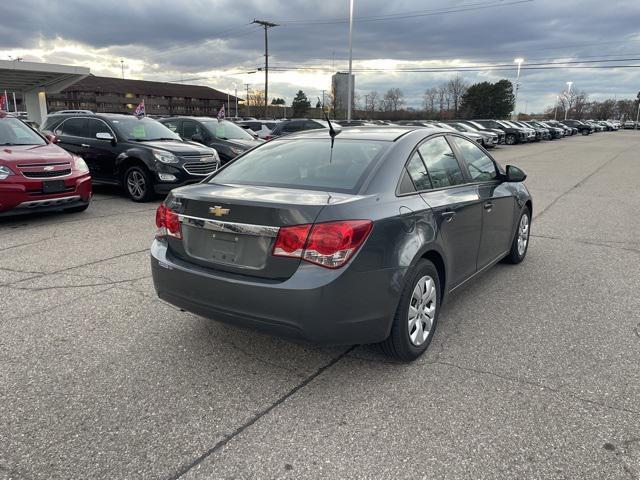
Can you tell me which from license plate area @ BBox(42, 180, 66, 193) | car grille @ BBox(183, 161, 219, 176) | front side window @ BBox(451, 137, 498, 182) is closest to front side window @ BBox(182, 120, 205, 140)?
car grille @ BBox(183, 161, 219, 176)

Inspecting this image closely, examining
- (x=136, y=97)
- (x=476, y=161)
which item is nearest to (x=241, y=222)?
(x=476, y=161)

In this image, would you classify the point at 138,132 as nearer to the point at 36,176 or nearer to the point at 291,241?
the point at 36,176

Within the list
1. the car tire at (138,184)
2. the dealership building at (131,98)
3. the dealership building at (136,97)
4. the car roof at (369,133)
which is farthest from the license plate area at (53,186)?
the dealership building at (136,97)

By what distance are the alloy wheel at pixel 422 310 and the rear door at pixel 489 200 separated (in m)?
1.06

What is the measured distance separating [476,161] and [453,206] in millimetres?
1110

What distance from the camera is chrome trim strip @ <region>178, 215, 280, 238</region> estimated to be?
2.92 m

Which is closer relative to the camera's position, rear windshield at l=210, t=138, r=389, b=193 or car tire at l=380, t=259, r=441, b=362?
car tire at l=380, t=259, r=441, b=362

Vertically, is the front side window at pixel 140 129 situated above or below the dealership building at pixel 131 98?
below

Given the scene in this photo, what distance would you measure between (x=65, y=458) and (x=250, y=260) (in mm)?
1346

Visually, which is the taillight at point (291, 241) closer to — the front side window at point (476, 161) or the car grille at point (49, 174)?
the front side window at point (476, 161)

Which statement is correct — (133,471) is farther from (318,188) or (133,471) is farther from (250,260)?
(318,188)

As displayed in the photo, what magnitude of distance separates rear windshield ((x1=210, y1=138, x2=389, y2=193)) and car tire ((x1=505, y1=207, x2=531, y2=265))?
253cm

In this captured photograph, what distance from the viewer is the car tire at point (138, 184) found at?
9.80 meters

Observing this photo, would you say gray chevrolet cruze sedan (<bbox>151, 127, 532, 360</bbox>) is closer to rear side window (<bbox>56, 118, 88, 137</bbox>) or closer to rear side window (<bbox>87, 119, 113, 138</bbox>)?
rear side window (<bbox>87, 119, 113, 138</bbox>)
